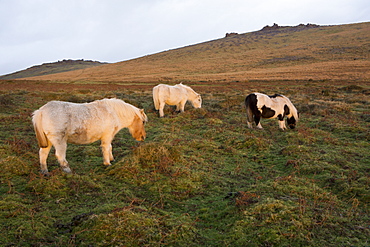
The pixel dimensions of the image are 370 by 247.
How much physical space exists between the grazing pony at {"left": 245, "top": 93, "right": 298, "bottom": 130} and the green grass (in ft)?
6.47

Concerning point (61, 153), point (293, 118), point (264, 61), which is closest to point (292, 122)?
point (293, 118)

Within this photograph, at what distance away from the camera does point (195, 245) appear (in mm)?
3812

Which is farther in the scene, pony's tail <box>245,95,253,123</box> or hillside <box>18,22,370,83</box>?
hillside <box>18,22,370,83</box>

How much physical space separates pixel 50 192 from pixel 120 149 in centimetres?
373

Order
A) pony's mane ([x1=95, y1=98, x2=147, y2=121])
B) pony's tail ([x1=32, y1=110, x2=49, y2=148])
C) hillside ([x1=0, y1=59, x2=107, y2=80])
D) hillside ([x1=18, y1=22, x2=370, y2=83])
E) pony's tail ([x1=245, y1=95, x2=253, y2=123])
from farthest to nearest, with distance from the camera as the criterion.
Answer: hillside ([x1=0, y1=59, x2=107, y2=80]), hillside ([x1=18, y1=22, x2=370, y2=83]), pony's tail ([x1=245, y1=95, x2=253, y2=123]), pony's mane ([x1=95, y1=98, x2=147, y2=121]), pony's tail ([x1=32, y1=110, x2=49, y2=148])

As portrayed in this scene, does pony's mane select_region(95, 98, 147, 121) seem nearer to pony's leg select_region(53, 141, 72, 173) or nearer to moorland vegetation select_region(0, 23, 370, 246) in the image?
moorland vegetation select_region(0, 23, 370, 246)

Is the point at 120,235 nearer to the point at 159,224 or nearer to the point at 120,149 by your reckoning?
the point at 159,224

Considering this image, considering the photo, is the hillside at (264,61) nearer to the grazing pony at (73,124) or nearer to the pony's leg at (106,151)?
the grazing pony at (73,124)

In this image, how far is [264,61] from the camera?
7806 centimetres

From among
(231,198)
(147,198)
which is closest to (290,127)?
(231,198)

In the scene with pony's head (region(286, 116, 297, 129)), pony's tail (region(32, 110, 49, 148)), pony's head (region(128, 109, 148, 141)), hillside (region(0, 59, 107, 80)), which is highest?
hillside (region(0, 59, 107, 80))

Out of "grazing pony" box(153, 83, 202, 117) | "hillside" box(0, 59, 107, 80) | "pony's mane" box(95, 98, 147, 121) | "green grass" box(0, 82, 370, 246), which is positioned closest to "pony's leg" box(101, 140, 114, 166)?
"green grass" box(0, 82, 370, 246)

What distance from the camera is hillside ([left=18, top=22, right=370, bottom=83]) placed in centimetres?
5581

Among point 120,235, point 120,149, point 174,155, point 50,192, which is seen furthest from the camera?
point 120,149
